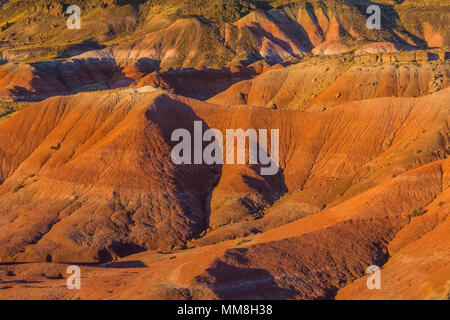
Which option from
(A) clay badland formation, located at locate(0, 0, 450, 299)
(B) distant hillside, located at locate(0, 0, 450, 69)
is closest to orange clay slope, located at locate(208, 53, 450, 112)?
(A) clay badland formation, located at locate(0, 0, 450, 299)

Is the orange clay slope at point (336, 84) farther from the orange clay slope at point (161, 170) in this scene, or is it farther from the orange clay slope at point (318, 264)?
the orange clay slope at point (318, 264)

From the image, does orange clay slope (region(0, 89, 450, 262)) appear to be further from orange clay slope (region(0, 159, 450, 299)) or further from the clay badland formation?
orange clay slope (region(0, 159, 450, 299))

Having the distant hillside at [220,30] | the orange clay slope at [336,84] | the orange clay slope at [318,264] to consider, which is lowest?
the orange clay slope at [318,264]

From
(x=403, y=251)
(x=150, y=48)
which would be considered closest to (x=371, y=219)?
(x=403, y=251)

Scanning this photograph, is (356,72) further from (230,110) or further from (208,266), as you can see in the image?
(208,266)

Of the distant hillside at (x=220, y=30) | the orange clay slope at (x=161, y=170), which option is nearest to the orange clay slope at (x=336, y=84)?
the orange clay slope at (x=161, y=170)

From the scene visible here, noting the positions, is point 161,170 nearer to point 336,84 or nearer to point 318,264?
point 318,264
